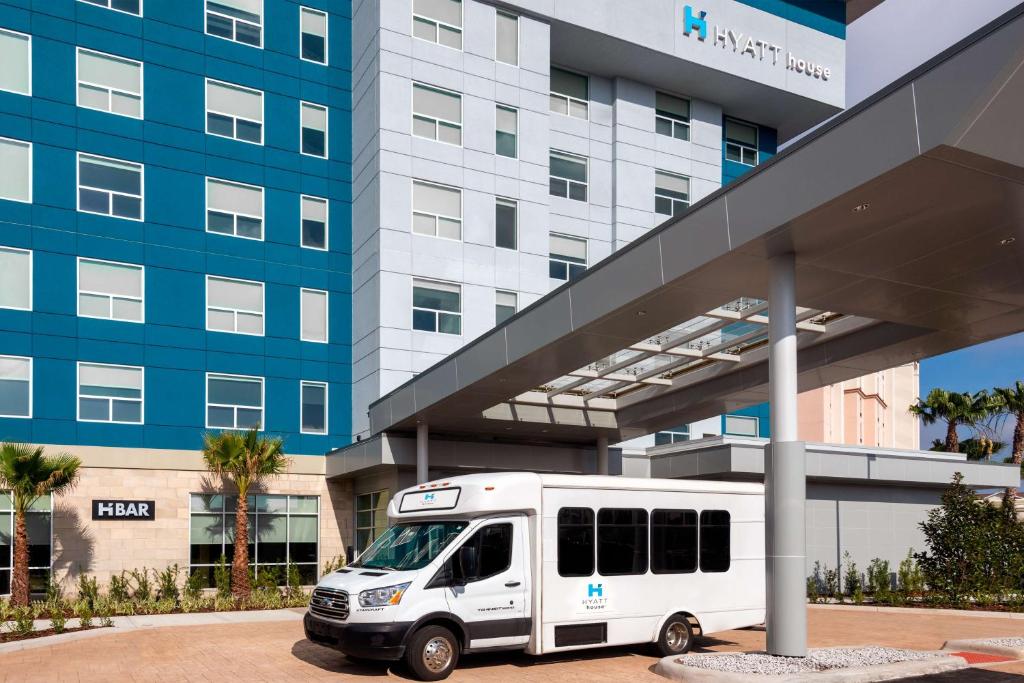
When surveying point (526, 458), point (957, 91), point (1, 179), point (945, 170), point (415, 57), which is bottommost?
point (526, 458)

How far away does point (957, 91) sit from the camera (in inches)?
389

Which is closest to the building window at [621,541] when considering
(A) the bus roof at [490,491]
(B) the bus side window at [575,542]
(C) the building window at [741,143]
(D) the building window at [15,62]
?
(B) the bus side window at [575,542]

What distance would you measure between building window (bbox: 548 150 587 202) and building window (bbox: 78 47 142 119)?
13043mm

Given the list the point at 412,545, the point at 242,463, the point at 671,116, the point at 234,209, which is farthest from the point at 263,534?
the point at 671,116

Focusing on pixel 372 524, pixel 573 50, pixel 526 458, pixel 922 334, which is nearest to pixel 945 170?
pixel 922 334

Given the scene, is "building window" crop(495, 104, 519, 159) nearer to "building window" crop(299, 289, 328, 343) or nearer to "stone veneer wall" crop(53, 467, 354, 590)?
"building window" crop(299, 289, 328, 343)

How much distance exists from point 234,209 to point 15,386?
749cm

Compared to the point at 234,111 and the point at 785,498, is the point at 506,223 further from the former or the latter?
the point at 785,498

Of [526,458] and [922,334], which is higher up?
[922,334]

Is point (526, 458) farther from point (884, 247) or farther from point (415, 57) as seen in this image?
point (884, 247)

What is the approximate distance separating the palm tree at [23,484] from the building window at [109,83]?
9.68 m

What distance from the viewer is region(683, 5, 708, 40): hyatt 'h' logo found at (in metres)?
34.1

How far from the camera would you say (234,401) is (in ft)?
90.6

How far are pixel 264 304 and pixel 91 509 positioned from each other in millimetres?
7183
